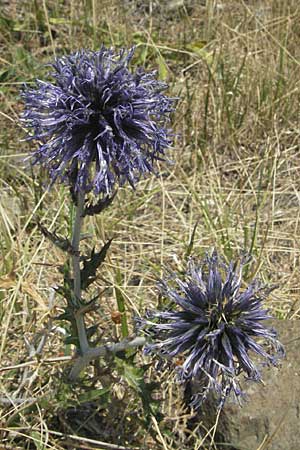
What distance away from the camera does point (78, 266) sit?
5.31ft

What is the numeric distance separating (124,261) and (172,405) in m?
0.64

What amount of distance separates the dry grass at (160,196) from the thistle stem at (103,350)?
0.18 ft

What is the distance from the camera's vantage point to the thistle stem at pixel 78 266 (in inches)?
60.1

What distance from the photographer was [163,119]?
157 centimetres

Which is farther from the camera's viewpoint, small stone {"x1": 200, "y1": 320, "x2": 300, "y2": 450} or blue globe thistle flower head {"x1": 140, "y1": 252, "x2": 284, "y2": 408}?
small stone {"x1": 200, "y1": 320, "x2": 300, "y2": 450}

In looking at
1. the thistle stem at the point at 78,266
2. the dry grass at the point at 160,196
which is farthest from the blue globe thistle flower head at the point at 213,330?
the dry grass at the point at 160,196

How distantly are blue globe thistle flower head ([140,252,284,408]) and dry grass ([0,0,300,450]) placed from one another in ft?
0.97

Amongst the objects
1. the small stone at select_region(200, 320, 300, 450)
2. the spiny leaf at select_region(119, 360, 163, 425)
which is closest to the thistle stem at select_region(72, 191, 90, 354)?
the spiny leaf at select_region(119, 360, 163, 425)

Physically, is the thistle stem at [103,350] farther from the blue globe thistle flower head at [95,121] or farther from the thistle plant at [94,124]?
the blue globe thistle flower head at [95,121]

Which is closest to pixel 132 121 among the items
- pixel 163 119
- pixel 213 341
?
pixel 163 119

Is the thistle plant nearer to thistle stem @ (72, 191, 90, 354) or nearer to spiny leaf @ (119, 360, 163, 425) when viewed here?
thistle stem @ (72, 191, 90, 354)

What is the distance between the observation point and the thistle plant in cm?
146

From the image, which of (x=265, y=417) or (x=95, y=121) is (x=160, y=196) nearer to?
(x=265, y=417)

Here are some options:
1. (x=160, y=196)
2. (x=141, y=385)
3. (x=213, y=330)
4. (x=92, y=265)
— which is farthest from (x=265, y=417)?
(x=160, y=196)
